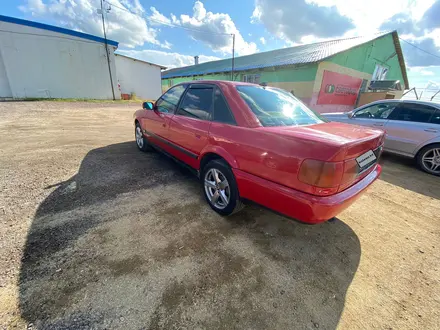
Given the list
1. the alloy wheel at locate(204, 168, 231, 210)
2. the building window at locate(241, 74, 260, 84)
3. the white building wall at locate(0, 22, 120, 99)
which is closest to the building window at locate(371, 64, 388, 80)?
the building window at locate(241, 74, 260, 84)

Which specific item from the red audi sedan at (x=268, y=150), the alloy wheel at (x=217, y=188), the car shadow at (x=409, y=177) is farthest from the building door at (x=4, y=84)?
the car shadow at (x=409, y=177)

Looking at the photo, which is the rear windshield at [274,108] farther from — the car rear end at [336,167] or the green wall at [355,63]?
the green wall at [355,63]

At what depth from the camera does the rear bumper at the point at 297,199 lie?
166 centimetres

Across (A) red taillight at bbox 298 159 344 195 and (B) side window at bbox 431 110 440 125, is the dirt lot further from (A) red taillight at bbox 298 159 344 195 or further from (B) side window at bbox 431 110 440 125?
(B) side window at bbox 431 110 440 125

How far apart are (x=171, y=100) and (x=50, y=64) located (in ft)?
56.5

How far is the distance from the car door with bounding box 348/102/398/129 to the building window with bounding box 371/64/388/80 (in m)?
15.1

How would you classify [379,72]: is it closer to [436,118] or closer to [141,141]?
[436,118]

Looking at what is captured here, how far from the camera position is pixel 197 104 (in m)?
2.88

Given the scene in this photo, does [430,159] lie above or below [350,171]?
below

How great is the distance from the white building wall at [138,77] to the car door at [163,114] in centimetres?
2118

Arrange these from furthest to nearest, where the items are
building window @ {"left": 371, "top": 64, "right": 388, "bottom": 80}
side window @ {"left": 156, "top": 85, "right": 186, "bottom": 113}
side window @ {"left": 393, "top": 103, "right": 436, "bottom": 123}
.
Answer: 1. building window @ {"left": 371, "top": 64, "right": 388, "bottom": 80}
2. side window @ {"left": 393, "top": 103, "right": 436, "bottom": 123}
3. side window @ {"left": 156, "top": 85, "right": 186, "bottom": 113}

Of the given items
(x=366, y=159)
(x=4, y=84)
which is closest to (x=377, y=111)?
(x=366, y=159)

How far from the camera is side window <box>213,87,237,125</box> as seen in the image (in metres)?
2.30

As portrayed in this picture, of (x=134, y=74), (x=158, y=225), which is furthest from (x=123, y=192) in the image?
(x=134, y=74)
